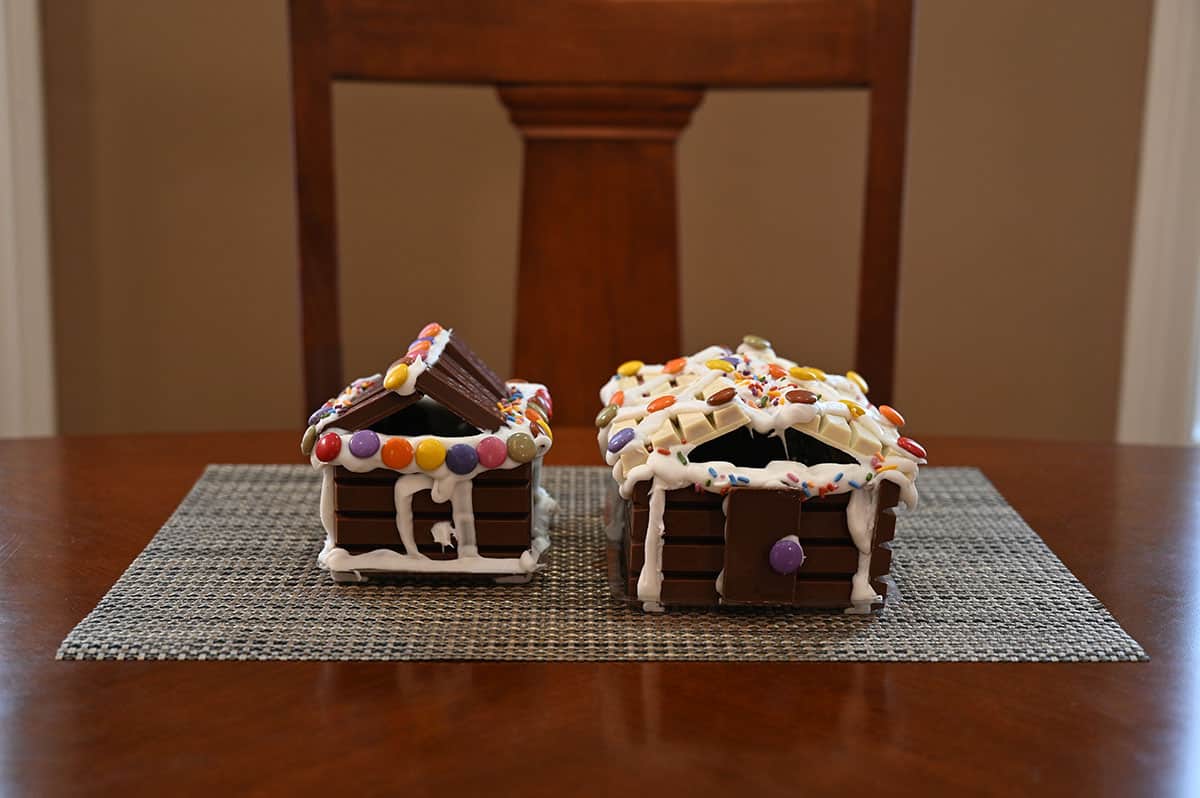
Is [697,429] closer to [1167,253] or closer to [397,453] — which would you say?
[397,453]

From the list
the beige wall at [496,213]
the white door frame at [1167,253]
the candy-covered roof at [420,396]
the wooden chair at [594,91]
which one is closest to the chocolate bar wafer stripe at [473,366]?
the candy-covered roof at [420,396]

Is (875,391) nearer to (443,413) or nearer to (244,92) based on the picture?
(443,413)

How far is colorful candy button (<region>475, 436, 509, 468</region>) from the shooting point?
0.91m

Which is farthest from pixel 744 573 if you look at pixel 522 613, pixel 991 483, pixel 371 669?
pixel 991 483

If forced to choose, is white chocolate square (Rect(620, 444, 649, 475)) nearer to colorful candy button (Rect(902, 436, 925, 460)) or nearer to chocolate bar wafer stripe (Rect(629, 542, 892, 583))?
chocolate bar wafer stripe (Rect(629, 542, 892, 583))

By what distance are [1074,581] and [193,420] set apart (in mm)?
1984

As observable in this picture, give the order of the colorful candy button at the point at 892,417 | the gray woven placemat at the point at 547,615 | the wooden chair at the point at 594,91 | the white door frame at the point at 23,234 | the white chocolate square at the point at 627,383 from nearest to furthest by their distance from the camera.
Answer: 1. the gray woven placemat at the point at 547,615
2. the colorful candy button at the point at 892,417
3. the white chocolate square at the point at 627,383
4. the wooden chair at the point at 594,91
5. the white door frame at the point at 23,234

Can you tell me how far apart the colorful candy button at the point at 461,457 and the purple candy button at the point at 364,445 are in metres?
0.05

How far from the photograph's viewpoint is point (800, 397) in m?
0.88

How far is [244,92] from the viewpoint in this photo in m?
2.43

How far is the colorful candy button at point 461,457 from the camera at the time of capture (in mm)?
907

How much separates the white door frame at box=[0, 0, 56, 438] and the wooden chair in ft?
3.35

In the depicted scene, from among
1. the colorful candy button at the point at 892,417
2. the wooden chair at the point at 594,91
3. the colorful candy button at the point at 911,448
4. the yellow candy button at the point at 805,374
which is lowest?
the colorful candy button at the point at 911,448

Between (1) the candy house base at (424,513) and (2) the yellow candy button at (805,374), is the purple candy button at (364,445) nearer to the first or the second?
(1) the candy house base at (424,513)
